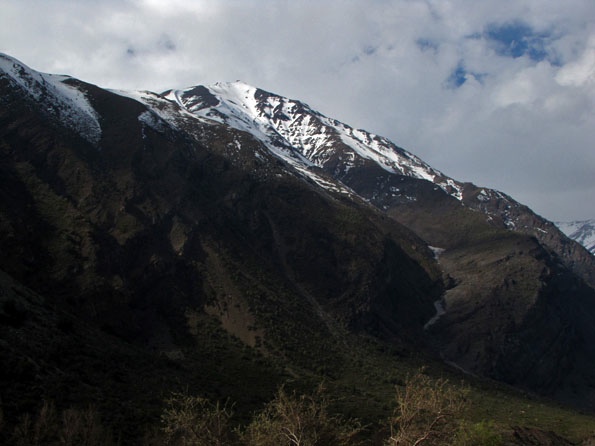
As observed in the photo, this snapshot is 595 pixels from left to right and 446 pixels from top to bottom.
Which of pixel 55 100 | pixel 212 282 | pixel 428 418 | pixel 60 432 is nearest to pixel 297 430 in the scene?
pixel 428 418

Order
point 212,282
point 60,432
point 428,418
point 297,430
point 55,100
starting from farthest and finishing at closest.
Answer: point 55,100 < point 212,282 < point 60,432 < point 297,430 < point 428,418

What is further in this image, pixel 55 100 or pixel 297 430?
pixel 55 100

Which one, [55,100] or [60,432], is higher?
[55,100]

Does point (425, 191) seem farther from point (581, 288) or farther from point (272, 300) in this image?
point (272, 300)

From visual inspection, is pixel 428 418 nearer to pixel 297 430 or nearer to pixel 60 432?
pixel 297 430

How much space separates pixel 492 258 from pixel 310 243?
155ft

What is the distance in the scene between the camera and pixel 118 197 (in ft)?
241

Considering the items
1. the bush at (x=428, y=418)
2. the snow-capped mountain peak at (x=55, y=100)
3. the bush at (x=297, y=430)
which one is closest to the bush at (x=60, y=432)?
the bush at (x=297, y=430)

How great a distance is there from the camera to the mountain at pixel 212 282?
1633 inches

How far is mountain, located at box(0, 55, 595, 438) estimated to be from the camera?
41.5m

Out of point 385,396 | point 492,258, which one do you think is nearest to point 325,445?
point 385,396

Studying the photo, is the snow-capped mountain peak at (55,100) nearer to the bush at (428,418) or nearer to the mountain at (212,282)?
the mountain at (212,282)

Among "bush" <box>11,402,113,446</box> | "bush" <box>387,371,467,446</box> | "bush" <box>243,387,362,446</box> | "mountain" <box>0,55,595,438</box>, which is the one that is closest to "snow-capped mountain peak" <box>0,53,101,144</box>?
"mountain" <box>0,55,595,438</box>

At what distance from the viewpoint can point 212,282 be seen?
229 ft
